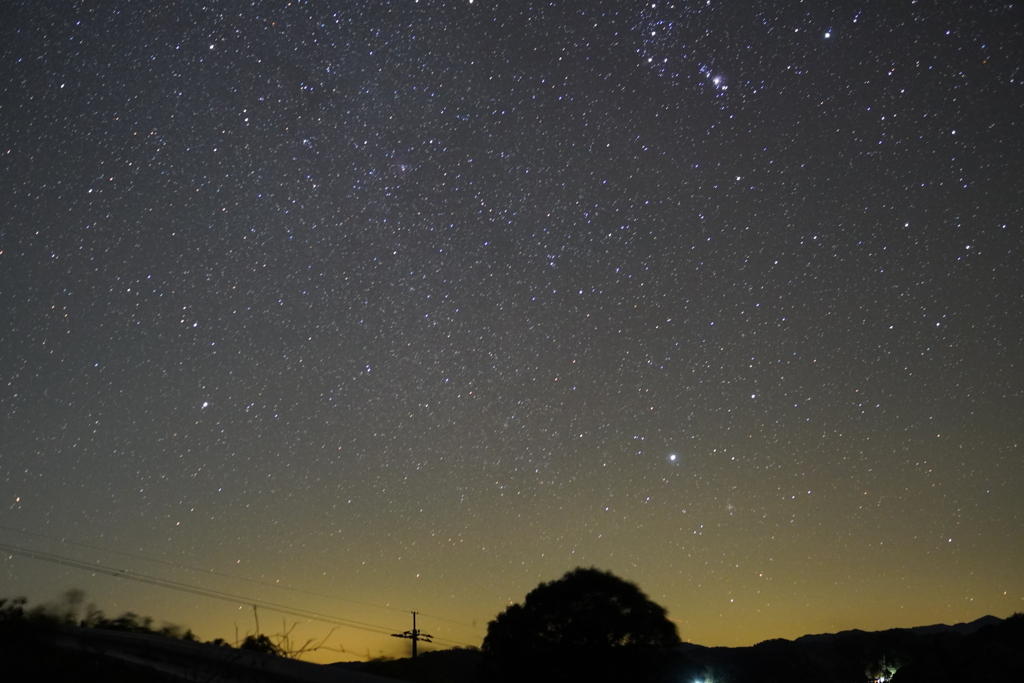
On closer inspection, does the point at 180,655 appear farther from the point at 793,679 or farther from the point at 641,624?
the point at 793,679

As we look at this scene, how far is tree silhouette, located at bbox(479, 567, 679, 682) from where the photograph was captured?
44.3 feet

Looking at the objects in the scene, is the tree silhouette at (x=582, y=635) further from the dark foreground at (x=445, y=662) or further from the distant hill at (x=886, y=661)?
the distant hill at (x=886, y=661)

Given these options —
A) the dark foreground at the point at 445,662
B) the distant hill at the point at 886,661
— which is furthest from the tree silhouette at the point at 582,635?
the distant hill at the point at 886,661

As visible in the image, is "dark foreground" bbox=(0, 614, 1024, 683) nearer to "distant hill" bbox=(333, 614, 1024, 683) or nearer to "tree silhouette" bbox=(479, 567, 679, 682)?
"distant hill" bbox=(333, 614, 1024, 683)

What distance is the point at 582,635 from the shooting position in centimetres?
1409

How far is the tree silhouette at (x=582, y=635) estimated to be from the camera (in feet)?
44.3

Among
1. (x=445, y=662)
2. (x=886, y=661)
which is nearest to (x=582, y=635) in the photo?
(x=445, y=662)

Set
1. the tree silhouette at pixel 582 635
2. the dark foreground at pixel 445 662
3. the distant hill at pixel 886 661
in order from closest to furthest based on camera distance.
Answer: the dark foreground at pixel 445 662
the tree silhouette at pixel 582 635
the distant hill at pixel 886 661

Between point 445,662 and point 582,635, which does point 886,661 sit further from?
point 582,635

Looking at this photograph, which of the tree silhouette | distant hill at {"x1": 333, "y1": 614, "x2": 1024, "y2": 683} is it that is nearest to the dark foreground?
distant hill at {"x1": 333, "y1": 614, "x2": 1024, "y2": 683}

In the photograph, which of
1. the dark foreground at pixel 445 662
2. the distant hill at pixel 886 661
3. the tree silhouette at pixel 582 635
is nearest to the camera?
the dark foreground at pixel 445 662

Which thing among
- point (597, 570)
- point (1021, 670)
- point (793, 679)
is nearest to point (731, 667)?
point (793, 679)

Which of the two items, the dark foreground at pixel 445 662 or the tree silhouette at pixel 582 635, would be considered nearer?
the dark foreground at pixel 445 662

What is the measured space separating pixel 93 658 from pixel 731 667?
152 feet
